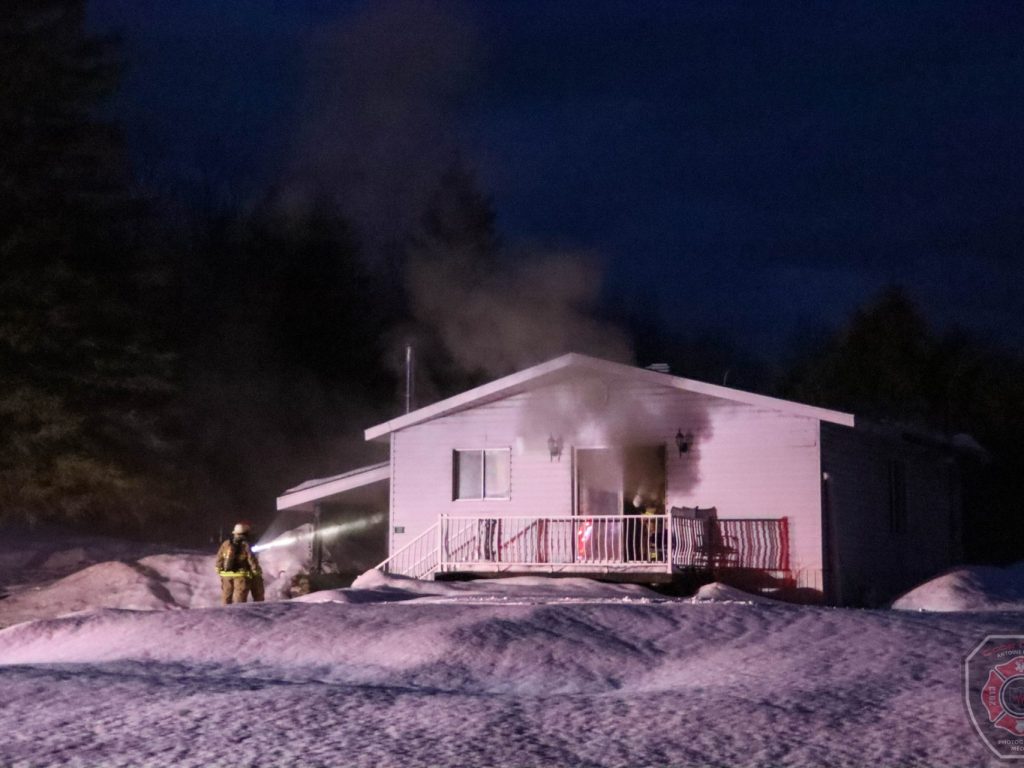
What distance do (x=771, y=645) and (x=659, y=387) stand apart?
1072cm

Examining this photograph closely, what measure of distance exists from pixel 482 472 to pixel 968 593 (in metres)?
7.93

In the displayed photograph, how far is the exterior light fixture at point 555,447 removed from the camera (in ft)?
70.2

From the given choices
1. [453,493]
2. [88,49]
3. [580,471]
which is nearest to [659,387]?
[580,471]

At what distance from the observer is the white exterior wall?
1986 cm

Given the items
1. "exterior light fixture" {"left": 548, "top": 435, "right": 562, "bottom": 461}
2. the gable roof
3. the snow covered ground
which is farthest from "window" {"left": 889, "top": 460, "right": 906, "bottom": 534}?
the snow covered ground

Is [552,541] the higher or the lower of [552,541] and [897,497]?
the lower

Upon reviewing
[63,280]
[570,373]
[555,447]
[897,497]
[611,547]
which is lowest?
[611,547]

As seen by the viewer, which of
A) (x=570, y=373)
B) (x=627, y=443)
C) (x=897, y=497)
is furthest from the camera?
(x=897, y=497)

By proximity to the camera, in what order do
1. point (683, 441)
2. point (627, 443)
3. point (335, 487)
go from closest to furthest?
point (683, 441) < point (627, 443) < point (335, 487)

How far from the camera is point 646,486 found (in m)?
22.1

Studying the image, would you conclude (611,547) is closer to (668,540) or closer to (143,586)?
(668,540)

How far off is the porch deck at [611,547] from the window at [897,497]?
4064 millimetres

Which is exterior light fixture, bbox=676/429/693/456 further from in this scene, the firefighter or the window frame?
the firefighter

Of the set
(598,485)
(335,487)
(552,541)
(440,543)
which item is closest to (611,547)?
(552,541)
